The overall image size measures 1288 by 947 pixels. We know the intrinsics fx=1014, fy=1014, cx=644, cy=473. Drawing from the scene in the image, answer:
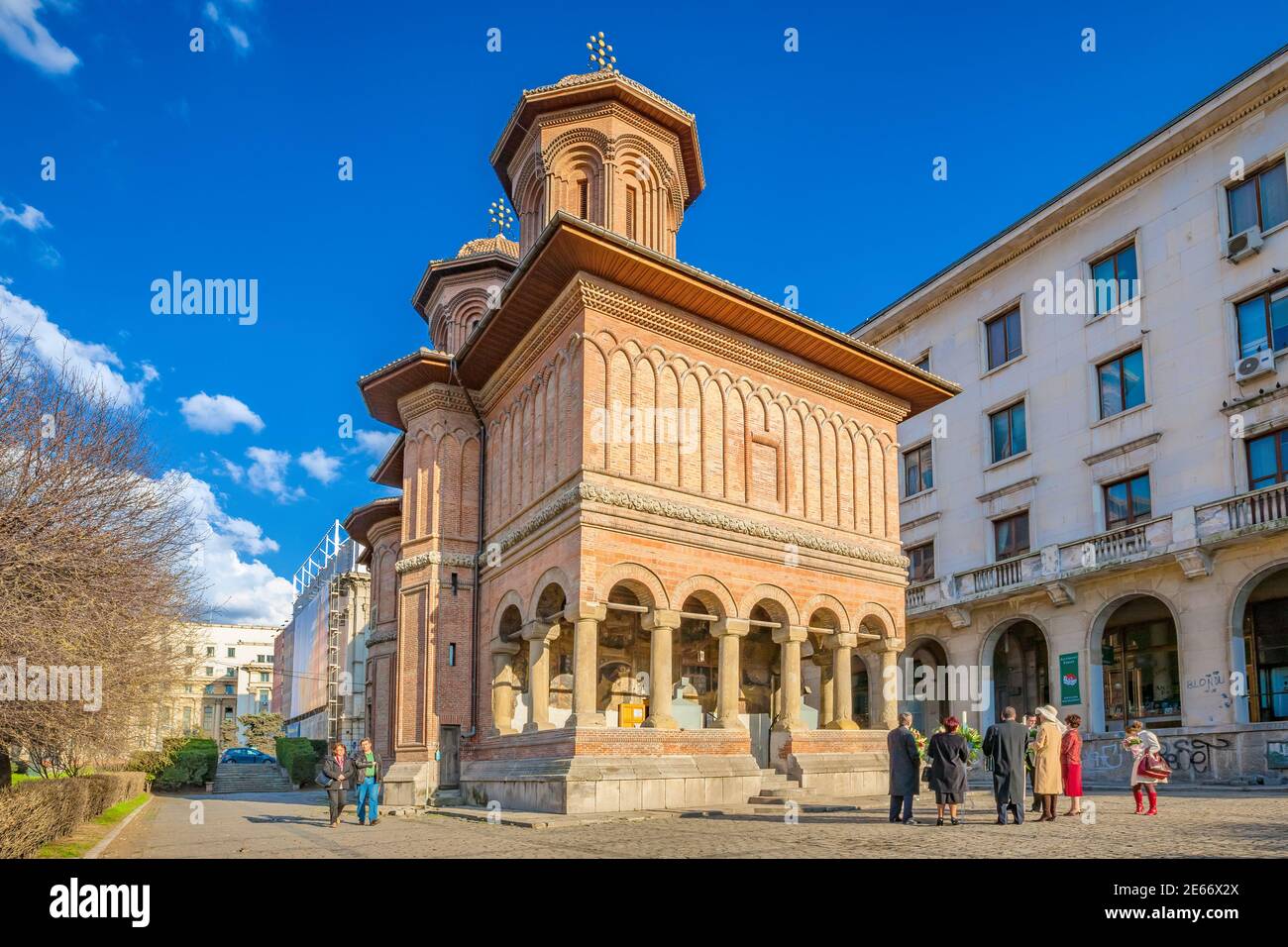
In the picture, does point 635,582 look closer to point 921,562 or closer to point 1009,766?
point 1009,766

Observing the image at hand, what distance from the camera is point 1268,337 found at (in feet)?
77.7

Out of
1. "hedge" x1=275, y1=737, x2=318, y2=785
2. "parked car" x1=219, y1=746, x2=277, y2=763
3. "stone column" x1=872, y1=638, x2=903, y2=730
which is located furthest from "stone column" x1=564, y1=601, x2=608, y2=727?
"parked car" x1=219, y1=746, x2=277, y2=763

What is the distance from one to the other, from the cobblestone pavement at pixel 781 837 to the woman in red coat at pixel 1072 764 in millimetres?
375

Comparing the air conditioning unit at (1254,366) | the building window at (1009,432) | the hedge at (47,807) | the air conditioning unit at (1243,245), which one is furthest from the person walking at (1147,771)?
the building window at (1009,432)

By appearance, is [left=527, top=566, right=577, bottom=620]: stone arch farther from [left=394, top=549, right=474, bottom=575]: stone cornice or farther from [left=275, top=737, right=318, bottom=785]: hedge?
[left=275, top=737, right=318, bottom=785]: hedge

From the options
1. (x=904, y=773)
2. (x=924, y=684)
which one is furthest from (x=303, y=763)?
(x=904, y=773)

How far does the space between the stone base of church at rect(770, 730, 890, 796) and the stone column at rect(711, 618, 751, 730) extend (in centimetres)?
170

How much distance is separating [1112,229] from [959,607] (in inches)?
458

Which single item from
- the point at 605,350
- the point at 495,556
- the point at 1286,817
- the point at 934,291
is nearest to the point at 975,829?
the point at 1286,817

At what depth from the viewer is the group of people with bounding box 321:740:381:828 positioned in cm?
1694

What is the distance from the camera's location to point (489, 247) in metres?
32.7

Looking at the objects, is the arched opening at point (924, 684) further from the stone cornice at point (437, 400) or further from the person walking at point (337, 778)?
the person walking at point (337, 778)
